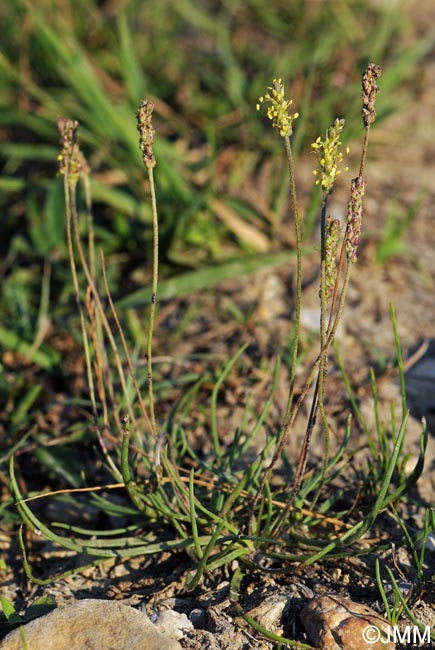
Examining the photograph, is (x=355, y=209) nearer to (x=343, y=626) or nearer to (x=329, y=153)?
(x=329, y=153)

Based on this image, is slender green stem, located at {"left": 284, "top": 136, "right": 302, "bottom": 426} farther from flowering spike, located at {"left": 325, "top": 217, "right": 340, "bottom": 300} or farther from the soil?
the soil

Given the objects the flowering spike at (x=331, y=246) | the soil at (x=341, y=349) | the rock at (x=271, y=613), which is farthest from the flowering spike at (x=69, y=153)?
the rock at (x=271, y=613)

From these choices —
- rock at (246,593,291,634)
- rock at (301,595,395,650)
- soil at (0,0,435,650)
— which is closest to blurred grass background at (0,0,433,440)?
soil at (0,0,435,650)

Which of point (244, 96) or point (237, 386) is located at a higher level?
point (244, 96)

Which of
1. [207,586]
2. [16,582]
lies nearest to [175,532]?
[207,586]

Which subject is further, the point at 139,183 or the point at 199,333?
the point at 139,183

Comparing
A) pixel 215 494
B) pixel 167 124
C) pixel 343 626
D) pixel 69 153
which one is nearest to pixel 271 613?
pixel 343 626

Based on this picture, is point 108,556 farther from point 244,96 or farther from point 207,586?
point 244,96
